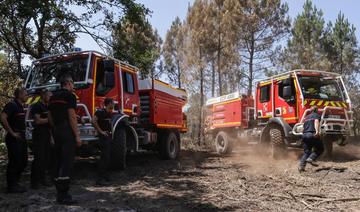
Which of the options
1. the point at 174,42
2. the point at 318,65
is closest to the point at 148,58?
the point at 318,65

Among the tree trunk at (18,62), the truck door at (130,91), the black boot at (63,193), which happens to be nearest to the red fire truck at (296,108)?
the truck door at (130,91)

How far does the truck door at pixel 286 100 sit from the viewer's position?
11.5 meters

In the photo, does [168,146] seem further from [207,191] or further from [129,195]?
[129,195]

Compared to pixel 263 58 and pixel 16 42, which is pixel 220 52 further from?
pixel 16 42

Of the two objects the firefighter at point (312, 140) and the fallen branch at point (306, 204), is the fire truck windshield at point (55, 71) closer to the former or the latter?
the fallen branch at point (306, 204)

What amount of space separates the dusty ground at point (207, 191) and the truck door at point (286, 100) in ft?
7.04

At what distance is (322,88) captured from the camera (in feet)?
38.9

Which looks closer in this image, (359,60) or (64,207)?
(64,207)

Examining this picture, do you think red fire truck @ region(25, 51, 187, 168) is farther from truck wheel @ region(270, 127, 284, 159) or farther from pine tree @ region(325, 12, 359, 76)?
pine tree @ region(325, 12, 359, 76)

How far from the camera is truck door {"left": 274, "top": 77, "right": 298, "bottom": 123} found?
11.5 metres

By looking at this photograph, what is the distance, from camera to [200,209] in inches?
215

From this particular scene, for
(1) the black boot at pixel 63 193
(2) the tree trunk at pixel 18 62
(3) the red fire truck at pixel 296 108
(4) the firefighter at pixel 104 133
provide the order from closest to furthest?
1. (1) the black boot at pixel 63 193
2. (4) the firefighter at pixel 104 133
3. (3) the red fire truck at pixel 296 108
4. (2) the tree trunk at pixel 18 62

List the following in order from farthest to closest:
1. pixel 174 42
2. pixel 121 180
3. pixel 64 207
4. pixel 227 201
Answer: pixel 174 42
pixel 121 180
pixel 227 201
pixel 64 207

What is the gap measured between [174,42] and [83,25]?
15.9 metres
